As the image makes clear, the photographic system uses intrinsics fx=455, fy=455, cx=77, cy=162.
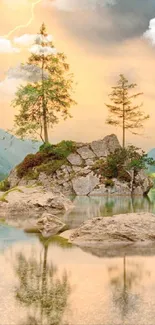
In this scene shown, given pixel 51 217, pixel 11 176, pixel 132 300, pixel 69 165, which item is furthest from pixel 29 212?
pixel 11 176

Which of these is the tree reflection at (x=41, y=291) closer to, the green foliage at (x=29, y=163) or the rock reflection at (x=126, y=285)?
the rock reflection at (x=126, y=285)

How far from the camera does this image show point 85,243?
1016cm

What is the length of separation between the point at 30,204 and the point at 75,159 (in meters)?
22.9

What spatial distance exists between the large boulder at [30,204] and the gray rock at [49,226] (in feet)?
11.3

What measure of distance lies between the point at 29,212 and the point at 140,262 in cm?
1011

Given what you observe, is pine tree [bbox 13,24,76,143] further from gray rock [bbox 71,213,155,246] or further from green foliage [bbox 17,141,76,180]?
gray rock [bbox 71,213,155,246]

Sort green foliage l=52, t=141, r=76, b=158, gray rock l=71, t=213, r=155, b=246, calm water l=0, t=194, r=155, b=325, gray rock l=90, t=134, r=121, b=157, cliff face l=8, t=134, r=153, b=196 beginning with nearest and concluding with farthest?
calm water l=0, t=194, r=155, b=325 < gray rock l=71, t=213, r=155, b=246 < cliff face l=8, t=134, r=153, b=196 < green foliage l=52, t=141, r=76, b=158 < gray rock l=90, t=134, r=121, b=157

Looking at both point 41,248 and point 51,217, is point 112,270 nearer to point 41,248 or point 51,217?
point 41,248

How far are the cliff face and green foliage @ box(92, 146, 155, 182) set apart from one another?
0.18 m

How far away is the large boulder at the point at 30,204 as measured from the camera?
17.8m

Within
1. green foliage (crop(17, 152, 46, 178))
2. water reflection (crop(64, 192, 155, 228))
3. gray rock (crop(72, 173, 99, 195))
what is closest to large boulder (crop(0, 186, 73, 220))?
water reflection (crop(64, 192, 155, 228))

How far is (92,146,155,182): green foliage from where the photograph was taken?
127 feet

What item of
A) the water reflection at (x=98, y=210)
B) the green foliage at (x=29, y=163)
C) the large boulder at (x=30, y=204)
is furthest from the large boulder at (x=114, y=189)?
the large boulder at (x=30, y=204)

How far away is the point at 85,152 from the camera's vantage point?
136 ft
